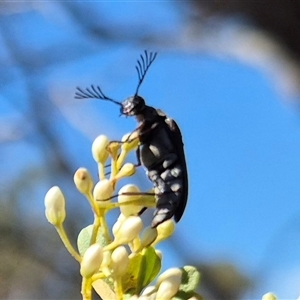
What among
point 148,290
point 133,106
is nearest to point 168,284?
point 148,290

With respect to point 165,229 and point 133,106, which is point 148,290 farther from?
point 133,106

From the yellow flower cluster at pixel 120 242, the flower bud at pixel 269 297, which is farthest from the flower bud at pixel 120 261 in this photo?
the flower bud at pixel 269 297

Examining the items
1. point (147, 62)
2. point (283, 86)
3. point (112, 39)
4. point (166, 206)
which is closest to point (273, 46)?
point (283, 86)

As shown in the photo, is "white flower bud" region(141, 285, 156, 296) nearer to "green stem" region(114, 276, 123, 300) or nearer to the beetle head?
"green stem" region(114, 276, 123, 300)

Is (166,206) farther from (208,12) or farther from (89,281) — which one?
(208,12)

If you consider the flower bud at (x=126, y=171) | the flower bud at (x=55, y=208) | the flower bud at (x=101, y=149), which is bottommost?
the flower bud at (x=126, y=171)

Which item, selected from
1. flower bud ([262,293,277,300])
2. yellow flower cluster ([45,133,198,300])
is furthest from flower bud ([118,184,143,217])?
flower bud ([262,293,277,300])

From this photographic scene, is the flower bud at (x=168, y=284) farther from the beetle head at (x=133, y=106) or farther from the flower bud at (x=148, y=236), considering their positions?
the beetle head at (x=133, y=106)
